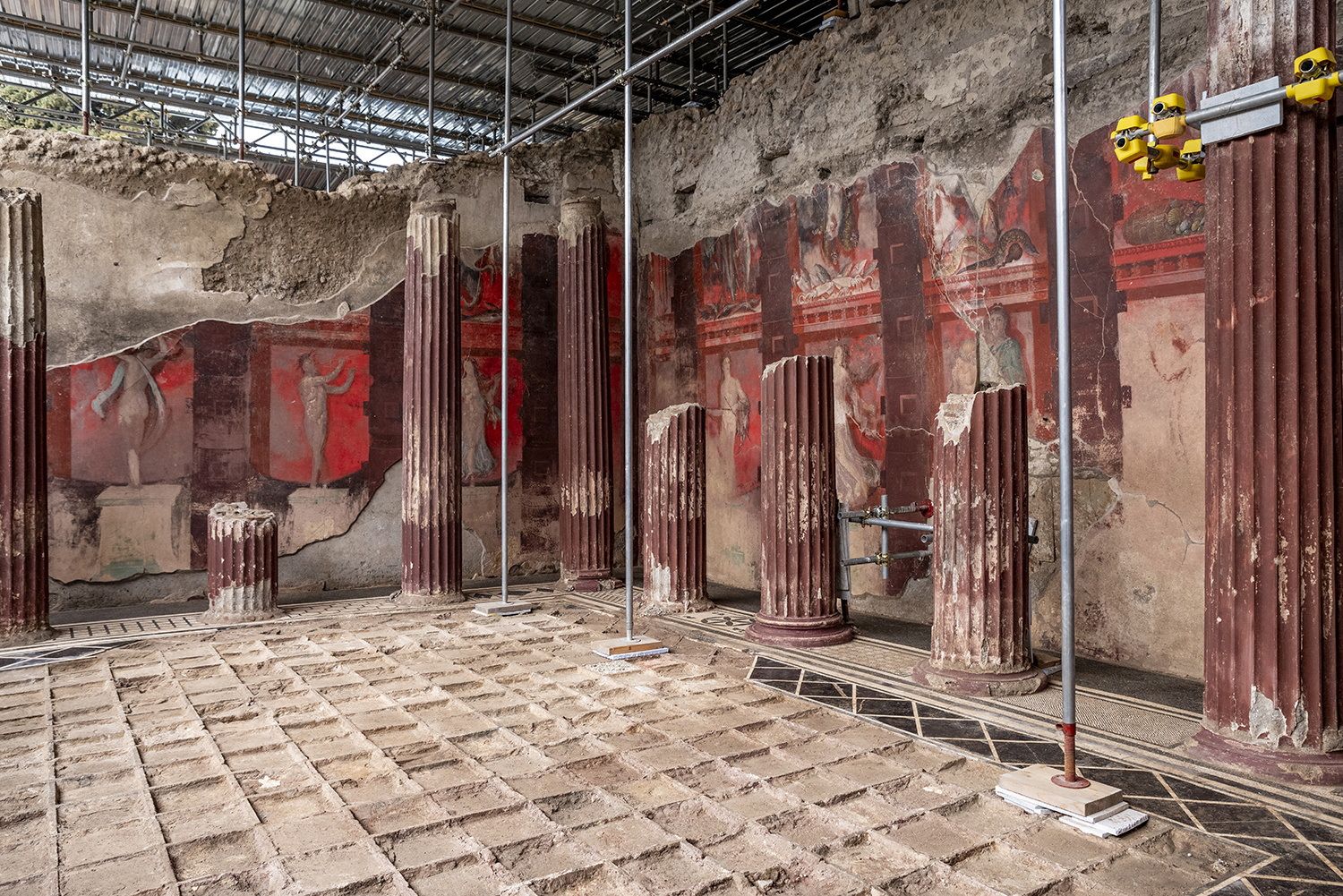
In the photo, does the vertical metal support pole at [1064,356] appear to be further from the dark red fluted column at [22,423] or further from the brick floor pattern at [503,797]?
the dark red fluted column at [22,423]

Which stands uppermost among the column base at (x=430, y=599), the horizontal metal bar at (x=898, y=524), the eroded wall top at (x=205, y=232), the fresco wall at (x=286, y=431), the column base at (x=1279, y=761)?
the eroded wall top at (x=205, y=232)

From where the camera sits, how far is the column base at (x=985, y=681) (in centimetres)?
523

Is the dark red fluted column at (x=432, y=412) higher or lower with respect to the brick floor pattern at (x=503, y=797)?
higher

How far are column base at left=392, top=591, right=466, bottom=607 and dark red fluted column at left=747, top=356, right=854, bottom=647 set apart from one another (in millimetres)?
3253

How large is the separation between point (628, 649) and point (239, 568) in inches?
148

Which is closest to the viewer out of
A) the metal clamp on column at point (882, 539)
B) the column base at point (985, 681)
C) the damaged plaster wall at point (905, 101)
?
the column base at point (985, 681)

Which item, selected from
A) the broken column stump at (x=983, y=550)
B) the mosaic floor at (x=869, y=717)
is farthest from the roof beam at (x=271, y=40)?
the broken column stump at (x=983, y=550)

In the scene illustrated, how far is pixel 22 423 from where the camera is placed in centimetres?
700

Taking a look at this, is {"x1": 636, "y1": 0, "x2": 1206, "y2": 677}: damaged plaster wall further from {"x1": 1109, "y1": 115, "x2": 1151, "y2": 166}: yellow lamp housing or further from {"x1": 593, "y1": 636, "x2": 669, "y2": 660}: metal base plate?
{"x1": 593, "y1": 636, "x2": 669, "y2": 660}: metal base plate

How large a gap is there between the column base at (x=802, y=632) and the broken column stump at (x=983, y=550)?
3.52 ft

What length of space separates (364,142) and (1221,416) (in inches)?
600

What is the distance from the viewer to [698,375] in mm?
10242

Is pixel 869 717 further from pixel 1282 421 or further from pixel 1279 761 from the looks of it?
pixel 1282 421

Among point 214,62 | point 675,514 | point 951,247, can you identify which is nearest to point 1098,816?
point 951,247
